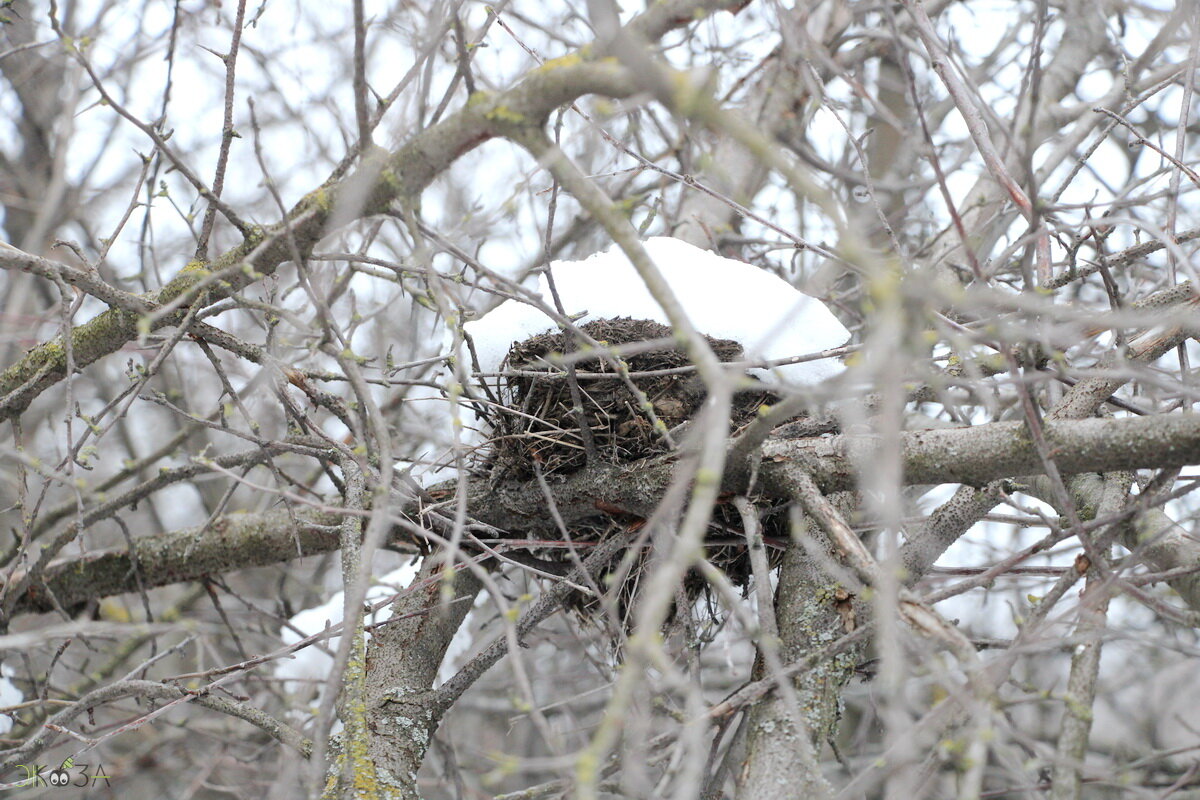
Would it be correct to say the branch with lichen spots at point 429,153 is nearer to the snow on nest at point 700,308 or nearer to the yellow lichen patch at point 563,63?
the yellow lichen patch at point 563,63

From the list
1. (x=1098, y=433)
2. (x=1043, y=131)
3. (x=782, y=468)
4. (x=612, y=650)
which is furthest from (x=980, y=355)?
(x=1043, y=131)

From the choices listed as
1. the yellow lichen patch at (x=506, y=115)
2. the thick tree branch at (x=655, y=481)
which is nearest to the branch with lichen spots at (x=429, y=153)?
the yellow lichen patch at (x=506, y=115)

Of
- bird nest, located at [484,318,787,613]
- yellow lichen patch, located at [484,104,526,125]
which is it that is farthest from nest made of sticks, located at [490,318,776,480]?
yellow lichen patch, located at [484,104,526,125]

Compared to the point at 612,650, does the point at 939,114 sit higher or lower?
higher

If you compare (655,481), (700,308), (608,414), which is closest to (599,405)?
(608,414)

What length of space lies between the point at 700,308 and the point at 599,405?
36 cm

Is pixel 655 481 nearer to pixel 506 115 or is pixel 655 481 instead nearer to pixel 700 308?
pixel 700 308

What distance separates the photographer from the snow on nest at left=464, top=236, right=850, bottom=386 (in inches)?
89.9

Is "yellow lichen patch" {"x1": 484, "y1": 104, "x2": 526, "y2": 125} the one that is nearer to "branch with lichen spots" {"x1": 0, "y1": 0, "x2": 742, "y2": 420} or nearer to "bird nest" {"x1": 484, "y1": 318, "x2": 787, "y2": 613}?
"branch with lichen spots" {"x1": 0, "y1": 0, "x2": 742, "y2": 420}

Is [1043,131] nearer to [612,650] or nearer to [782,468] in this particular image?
[782,468]

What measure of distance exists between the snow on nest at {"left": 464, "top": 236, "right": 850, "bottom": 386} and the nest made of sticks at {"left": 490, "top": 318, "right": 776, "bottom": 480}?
0.04m

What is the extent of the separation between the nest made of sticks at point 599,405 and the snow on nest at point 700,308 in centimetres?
4

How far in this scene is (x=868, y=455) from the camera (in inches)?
69.1

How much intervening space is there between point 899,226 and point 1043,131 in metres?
1.08
